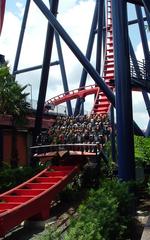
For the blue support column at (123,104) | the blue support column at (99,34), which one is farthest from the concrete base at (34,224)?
the blue support column at (99,34)

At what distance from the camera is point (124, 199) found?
26.9 feet

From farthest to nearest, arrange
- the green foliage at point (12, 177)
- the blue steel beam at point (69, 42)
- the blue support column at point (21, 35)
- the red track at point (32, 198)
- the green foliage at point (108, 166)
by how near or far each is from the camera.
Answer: the blue support column at point (21, 35)
the blue steel beam at point (69, 42)
the green foliage at point (108, 166)
the green foliage at point (12, 177)
the red track at point (32, 198)

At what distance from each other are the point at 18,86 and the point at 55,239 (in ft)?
56.3

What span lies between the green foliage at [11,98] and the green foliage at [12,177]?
19.9 ft

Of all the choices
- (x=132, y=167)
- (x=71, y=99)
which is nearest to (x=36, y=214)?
(x=132, y=167)

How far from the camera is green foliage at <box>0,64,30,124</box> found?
2141cm

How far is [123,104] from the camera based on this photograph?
39.4 feet

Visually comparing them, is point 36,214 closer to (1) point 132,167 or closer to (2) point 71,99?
(1) point 132,167

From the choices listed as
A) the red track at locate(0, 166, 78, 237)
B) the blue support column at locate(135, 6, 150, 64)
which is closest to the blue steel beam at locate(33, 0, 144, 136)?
the red track at locate(0, 166, 78, 237)

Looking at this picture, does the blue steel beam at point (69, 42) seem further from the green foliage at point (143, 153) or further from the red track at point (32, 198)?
the red track at point (32, 198)

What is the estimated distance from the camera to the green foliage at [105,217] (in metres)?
5.74

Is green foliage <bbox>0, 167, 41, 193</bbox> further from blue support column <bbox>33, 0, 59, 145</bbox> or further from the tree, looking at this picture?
the tree

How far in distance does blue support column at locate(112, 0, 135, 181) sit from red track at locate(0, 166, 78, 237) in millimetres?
2047

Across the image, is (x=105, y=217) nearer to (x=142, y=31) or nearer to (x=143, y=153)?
(x=143, y=153)
